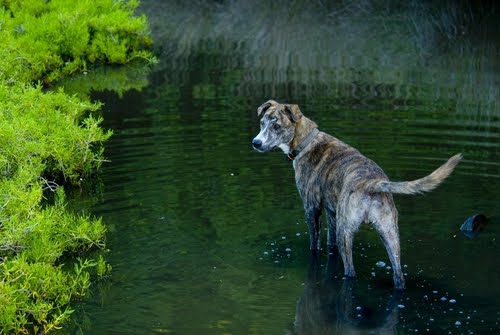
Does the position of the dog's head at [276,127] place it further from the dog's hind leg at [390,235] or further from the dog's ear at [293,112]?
the dog's hind leg at [390,235]

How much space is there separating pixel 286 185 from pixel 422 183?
4668mm

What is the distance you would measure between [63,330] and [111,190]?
4683 mm

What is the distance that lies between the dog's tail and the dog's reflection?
1.17 m

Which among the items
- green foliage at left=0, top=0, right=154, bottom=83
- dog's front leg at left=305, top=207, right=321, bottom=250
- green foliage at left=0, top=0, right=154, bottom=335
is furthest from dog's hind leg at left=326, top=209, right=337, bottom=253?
green foliage at left=0, top=0, right=154, bottom=83

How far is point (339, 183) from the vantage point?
31.3 feet

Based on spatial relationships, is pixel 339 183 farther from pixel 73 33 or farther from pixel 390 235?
pixel 73 33

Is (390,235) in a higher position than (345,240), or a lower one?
higher

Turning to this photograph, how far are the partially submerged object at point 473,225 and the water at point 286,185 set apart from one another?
92 millimetres

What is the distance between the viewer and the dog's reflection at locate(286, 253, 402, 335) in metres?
8.51

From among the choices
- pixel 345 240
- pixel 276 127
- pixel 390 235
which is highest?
pixel 276 127

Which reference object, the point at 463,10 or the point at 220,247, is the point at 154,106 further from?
the point at 463,10

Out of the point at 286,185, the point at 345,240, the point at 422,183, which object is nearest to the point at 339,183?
the point at 345,240

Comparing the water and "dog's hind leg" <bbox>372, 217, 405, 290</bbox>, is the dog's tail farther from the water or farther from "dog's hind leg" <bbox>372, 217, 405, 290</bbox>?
the water

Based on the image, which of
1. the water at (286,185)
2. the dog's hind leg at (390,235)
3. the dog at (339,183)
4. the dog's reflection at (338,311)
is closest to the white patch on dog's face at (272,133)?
the dog at (339,183)
